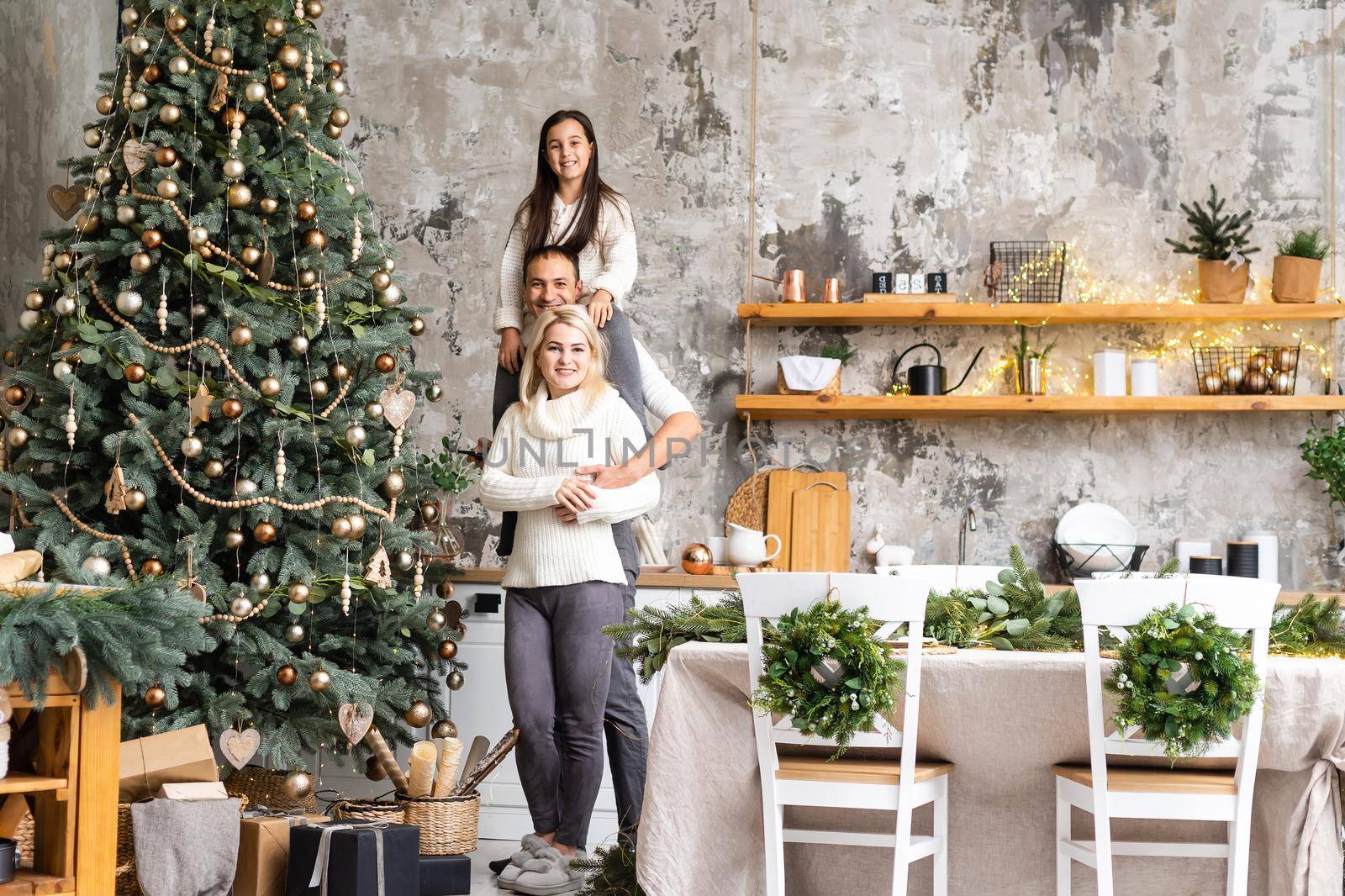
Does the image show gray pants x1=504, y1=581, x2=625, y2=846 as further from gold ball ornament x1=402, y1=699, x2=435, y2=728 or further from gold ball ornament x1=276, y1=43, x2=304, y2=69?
gold ball ornament x1=276, y1=43, x2=304, y2=69

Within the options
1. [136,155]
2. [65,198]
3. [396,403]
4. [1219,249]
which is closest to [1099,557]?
[1219,249]

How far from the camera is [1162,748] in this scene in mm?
2031

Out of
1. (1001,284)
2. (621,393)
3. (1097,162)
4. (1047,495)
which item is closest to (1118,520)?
(1047,495)

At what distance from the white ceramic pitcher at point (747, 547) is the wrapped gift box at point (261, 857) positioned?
188cm

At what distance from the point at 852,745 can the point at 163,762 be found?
1577mm

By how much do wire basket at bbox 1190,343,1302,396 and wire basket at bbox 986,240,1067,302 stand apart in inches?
24.3

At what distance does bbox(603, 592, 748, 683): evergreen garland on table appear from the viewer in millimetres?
2350

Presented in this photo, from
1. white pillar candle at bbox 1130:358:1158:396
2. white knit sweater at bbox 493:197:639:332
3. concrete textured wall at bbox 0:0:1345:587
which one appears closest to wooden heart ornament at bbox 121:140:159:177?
white knit sweater at bbox 493:197:639:332

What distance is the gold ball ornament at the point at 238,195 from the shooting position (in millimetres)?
3074

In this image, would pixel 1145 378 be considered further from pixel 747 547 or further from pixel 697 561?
pixel 697 561

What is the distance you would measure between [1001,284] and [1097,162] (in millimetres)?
683

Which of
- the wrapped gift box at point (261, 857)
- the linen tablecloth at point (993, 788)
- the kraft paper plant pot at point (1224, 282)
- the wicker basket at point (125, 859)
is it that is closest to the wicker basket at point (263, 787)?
the wicker basket at point (125, 859)

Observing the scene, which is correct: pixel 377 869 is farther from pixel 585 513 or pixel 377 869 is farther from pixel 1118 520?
pixel 1118 520

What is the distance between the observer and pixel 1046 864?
231 cm
